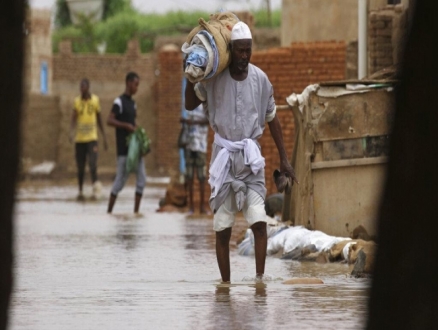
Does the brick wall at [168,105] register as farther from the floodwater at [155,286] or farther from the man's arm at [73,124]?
the floodwater at [155,286]

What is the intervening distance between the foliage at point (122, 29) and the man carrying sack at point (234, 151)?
59183mm

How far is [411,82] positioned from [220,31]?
177 inches

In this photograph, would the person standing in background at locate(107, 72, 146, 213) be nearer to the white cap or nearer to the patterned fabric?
the patterned fabric

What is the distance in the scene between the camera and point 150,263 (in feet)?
35.8

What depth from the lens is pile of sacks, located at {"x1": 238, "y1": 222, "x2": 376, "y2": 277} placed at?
1068 cm

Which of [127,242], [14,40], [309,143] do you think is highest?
[14,40]

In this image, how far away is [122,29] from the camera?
75625mm

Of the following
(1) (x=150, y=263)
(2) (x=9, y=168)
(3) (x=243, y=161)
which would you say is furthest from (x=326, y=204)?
(2) (x=9, y=168)

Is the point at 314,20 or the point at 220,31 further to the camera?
the point at 314,20

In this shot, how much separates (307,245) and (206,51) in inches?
113

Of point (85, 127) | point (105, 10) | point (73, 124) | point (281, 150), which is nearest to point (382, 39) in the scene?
point (281, 150)

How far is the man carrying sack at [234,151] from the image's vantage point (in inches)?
356

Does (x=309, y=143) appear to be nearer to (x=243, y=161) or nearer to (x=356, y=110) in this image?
(x=356, y=110)

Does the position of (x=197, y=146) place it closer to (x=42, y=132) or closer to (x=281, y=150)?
(x=281, y=150)
